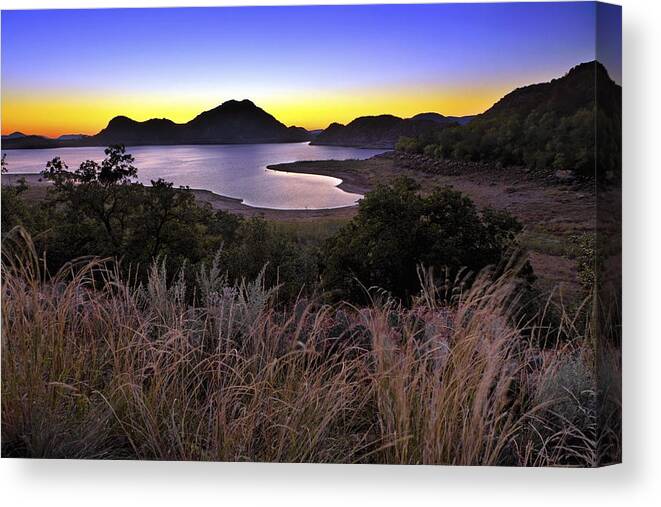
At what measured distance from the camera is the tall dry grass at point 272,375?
532 cm

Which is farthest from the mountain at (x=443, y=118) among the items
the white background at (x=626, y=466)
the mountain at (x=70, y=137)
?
the mountain at (x=70, y=137)

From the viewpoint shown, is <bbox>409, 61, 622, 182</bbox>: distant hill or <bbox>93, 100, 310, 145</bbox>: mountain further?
<bbox>93, 100, 310, 145</bbox>: mountain

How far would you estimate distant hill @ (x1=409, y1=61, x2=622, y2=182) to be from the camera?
5246mm

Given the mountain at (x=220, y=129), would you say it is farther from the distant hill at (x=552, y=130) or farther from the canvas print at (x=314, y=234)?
the distant hill at (x=552, y=130)

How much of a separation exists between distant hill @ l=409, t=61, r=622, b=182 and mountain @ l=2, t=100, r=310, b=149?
0.90m

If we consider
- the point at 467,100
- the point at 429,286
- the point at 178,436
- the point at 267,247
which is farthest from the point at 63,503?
the point at 467,100

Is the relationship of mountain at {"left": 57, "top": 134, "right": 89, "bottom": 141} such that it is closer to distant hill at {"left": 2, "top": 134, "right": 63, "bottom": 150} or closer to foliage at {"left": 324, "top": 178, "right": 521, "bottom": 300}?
distant hill at {"left": 2, "top": 134, "right": 63, "bottom": 150}

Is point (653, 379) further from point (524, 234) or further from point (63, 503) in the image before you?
point (63, 503)

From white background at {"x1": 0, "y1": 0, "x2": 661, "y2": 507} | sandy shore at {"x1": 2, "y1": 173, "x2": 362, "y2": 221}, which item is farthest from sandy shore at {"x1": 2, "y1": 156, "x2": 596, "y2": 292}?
white background at {"x1": 0, "y1": 0, "x2": 661, "y2": 507}

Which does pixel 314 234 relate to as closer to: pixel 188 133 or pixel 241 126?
pixel 241 126

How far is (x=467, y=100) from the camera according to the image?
18.5ft

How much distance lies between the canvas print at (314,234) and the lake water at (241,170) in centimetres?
1

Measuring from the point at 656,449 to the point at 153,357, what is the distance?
3036 mm

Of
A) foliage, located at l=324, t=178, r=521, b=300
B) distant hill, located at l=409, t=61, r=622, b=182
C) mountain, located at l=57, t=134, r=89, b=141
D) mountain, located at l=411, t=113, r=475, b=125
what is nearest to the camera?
distant hill, located at l=409, t=61, r=622, b=182
